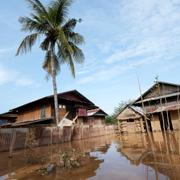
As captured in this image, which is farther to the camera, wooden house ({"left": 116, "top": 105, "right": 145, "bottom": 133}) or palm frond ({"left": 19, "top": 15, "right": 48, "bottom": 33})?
Answer: wooden house ({"left": 116, "top": 105, "right": 145, "bottom": 133})

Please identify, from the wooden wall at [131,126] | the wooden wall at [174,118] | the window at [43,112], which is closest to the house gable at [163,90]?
the wooden wall at [174,118]

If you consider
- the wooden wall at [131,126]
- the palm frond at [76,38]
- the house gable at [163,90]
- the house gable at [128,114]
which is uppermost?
the palm frond at [76,38]

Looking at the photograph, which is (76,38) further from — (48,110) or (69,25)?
(48,110)

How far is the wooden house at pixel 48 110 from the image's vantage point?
2567 cm

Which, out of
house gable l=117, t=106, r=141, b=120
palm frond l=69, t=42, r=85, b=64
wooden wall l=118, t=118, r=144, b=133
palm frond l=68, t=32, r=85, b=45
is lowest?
wooden wall l=118, t=118, r=144, b=133

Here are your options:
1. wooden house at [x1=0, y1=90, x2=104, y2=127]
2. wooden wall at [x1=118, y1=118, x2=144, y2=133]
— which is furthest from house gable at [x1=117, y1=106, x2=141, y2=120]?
wooden house at [x1=0, y1=90, x2=104, y2=127]

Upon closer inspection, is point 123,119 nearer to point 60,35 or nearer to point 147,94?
point 147,94

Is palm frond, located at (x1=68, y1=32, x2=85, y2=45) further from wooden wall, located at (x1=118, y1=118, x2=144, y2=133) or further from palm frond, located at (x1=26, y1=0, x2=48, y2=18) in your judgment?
wooden wall, located at (x1=118, y1=118, x2=144, y2=133)

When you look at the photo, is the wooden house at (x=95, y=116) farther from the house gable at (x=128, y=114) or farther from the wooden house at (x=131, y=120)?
the house gable at (x=128, y=114)

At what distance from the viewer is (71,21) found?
21094 millimetres

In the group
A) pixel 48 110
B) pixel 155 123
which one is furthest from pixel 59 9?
pixel 155 123

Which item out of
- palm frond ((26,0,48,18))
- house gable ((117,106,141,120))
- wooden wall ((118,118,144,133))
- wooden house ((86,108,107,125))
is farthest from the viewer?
wooden house ((86,108,107,125))

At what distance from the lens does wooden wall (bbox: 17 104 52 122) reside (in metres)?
25.8

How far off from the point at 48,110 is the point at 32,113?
3571 mm
